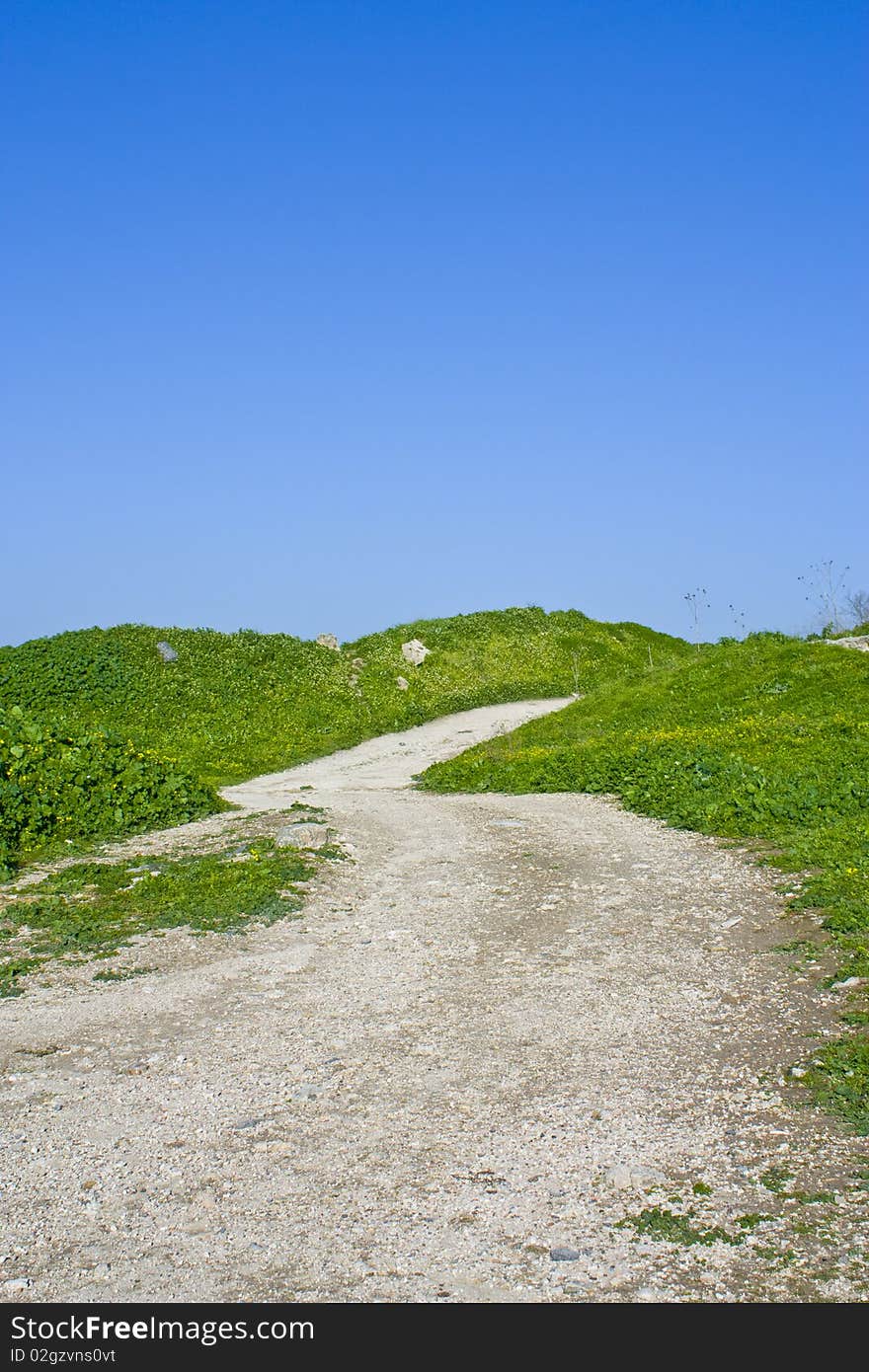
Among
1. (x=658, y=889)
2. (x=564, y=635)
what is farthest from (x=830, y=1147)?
(x=564, y=635)

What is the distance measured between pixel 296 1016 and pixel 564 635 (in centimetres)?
4487

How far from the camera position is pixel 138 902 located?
48.4 feet

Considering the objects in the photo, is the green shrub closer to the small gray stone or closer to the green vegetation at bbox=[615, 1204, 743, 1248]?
the small gray stone

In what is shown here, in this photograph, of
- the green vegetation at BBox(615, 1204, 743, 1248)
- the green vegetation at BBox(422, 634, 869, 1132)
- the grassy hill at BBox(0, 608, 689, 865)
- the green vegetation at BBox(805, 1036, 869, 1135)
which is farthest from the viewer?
the grassy hill at BBox(0, 608, 689, 865)

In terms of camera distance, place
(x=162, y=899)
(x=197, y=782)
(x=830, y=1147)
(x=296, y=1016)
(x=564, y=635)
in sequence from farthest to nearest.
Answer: (x=564, y=635), (x=197, y=782), (x=162, y=899), (x=296, y=1016), (x=830, y=1147)

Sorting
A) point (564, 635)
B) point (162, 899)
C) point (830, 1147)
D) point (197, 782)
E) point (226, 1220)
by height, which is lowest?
point (830, 1147)

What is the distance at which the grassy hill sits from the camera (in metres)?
20.8

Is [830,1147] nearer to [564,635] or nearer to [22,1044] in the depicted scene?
[22,1044]

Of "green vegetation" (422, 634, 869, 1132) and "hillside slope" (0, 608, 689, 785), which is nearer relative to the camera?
"green vegetation" (422, 634, 869, 1132)

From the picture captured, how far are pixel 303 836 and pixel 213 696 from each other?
22.8 m

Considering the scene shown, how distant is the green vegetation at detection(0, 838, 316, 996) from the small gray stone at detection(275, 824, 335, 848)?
511 mm

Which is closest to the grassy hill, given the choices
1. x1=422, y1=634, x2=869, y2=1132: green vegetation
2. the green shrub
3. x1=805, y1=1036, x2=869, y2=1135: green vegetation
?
the green shrub

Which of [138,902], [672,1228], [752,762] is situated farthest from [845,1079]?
[752,762]

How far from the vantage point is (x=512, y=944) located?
41.1 ft
